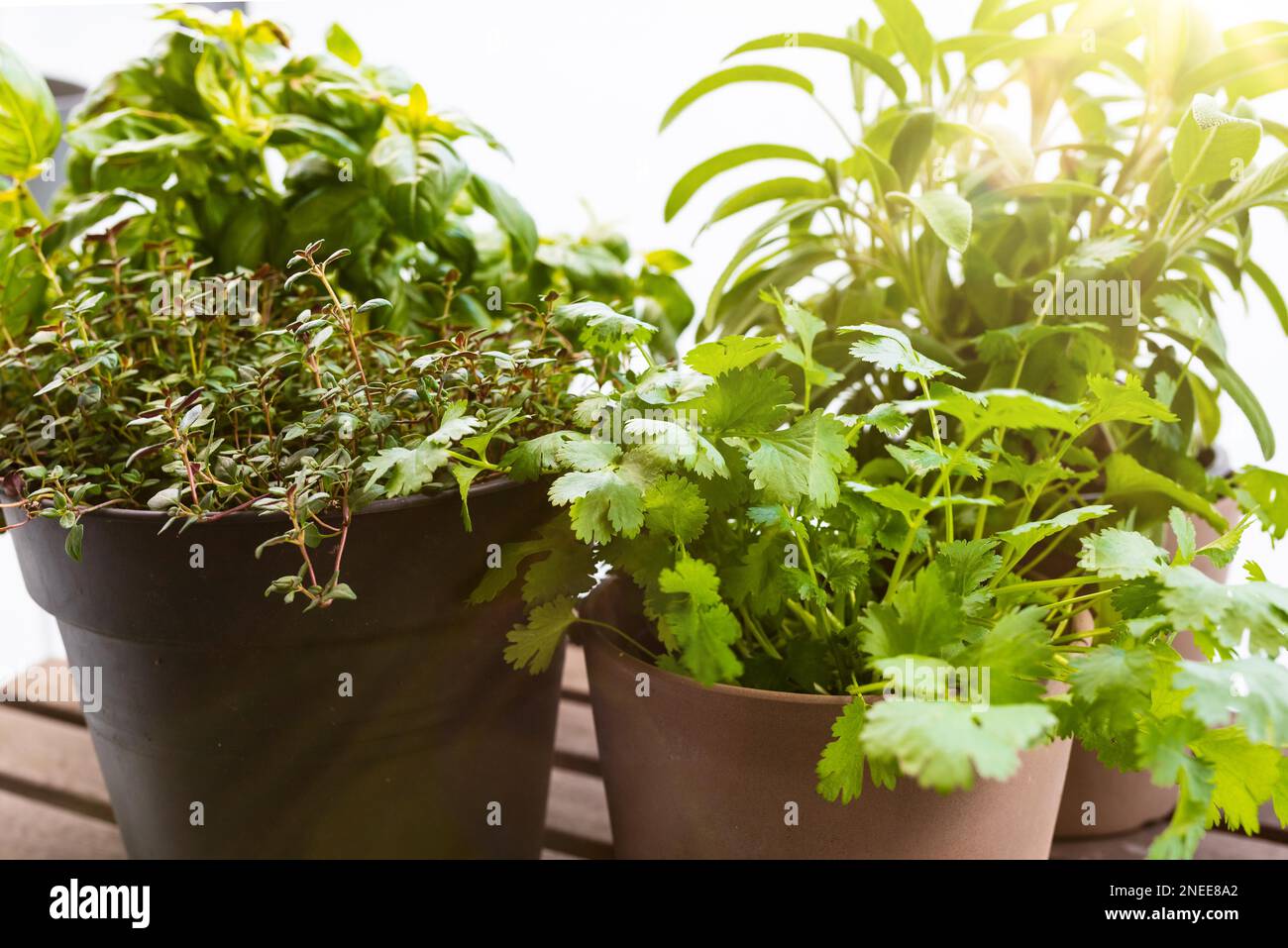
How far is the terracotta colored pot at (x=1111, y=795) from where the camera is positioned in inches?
32.6

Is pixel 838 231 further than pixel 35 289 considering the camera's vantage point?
Yes

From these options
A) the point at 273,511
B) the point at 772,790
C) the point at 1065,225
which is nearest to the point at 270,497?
the point at 273,511

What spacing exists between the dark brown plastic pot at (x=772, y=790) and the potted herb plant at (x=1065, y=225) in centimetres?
22

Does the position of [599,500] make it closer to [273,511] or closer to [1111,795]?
[273,511]

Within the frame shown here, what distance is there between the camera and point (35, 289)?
80 centimetres

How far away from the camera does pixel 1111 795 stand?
2.75ft

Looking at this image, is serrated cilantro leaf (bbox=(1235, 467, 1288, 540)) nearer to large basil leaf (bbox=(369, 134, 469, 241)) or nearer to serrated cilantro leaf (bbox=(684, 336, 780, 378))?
serrated cilantro leaf (bbox=(684, 336, 780, 378))

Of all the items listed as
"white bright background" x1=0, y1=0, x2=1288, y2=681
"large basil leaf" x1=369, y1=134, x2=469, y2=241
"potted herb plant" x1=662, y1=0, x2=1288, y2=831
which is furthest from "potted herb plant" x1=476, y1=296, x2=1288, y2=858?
"white bright background" x1=0, y1=0, x2=1288, y2=681

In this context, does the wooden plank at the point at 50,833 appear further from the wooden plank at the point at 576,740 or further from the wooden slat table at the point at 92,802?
the wooden plank at the point at 576,740

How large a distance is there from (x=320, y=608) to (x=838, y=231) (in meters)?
0.62

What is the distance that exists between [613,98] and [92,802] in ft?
3.32

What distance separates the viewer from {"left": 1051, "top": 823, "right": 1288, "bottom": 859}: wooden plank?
805 millimetres
